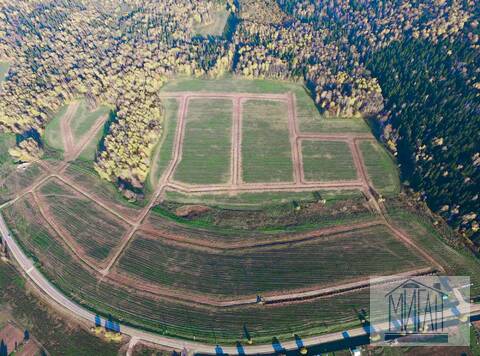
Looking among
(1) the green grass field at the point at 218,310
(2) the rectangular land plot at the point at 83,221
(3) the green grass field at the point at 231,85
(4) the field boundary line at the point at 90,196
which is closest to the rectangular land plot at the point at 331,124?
(3) the green grass field at the point at 231,85

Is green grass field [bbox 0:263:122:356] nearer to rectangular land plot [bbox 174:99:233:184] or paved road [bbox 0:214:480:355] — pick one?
paved road [bbox 0:214:480:355]

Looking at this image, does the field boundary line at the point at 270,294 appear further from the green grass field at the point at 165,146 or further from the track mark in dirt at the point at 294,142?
the green grass field at the point at 165,146

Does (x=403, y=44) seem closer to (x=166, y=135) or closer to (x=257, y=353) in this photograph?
(x=166, y=135)

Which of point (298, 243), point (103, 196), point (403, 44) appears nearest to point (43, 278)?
point (103, 196)

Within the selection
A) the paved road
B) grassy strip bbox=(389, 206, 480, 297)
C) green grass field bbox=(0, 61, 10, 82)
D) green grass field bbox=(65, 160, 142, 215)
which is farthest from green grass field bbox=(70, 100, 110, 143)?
grassy strip bbox=(389, 206, 480, 297)

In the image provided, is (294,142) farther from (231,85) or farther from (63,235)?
(63,235)

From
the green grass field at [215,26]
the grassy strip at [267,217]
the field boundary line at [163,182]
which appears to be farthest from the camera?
the green grass field at [215,26]
